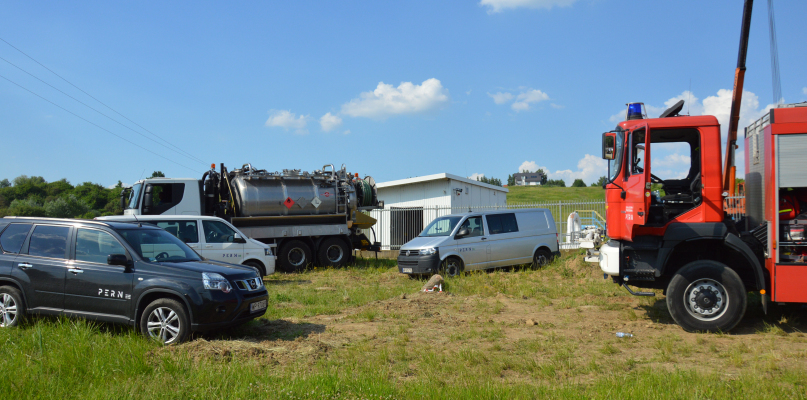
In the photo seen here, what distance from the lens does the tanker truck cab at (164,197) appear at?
46.8ft

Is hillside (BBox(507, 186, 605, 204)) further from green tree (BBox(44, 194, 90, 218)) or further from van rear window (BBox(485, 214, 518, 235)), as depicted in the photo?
green tree (BBox(44, 194, 90, 218))

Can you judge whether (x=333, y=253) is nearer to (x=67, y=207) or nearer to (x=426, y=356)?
(x=426, y=356)

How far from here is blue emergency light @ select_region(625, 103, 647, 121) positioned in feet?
25.4

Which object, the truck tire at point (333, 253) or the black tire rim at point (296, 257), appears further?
the truck tire at point (333, 253)

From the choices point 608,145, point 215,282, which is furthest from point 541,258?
point 215,282

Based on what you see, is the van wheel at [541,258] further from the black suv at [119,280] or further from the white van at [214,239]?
the black suv at [119,280]

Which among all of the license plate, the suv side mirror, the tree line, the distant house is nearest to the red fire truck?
the license plate

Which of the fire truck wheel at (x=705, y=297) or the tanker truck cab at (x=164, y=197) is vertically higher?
the tanker truck cab at (x=164, y=197)

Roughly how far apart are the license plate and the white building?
1363 centimetres

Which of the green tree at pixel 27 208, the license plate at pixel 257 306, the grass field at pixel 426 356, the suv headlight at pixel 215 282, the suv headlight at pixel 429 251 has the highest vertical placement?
the green tree at pixel 27 208

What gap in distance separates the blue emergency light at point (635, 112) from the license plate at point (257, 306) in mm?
6107

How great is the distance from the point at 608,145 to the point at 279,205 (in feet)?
35.2

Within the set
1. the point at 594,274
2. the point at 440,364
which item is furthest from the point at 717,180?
the point at 594,274

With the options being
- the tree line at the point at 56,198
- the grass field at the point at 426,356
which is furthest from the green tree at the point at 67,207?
the grass field at the point at 426,356
